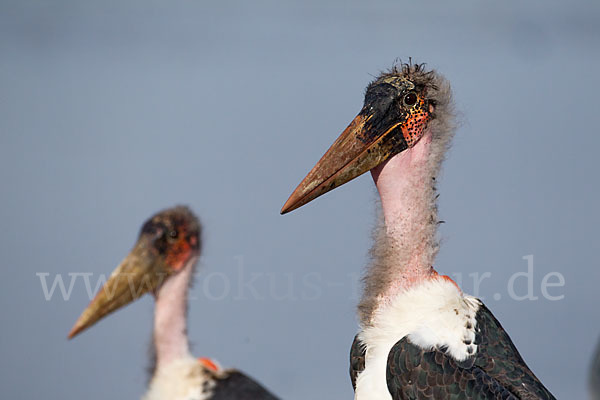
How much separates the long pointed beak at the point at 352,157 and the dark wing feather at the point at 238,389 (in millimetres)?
2032

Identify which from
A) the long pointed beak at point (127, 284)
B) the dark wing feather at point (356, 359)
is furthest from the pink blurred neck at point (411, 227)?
the long pointed beak at point (127, 284)

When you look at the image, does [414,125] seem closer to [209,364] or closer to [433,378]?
[433,378]

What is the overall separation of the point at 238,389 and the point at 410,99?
234cm

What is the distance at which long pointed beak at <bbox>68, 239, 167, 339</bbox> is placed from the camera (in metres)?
5.70

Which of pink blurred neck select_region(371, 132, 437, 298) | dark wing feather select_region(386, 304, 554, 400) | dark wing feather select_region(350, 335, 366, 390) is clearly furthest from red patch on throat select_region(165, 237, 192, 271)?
dark wing feather select_region(386, 304, 554, 400)

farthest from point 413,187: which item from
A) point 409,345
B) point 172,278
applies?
point 172,278

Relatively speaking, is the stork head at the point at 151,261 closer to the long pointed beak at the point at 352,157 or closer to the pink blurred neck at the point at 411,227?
the long pointed beak at the point at 352,157

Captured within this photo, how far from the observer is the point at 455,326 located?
312cm

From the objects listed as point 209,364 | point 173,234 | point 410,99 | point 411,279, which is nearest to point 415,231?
point 411,279

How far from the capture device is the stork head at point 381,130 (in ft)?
11.0

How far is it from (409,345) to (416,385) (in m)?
0.14

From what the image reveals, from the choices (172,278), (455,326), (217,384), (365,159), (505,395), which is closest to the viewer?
(505,395)

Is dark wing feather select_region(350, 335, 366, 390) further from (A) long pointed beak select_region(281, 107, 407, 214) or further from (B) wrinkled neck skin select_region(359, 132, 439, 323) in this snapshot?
(A) long pointed beak select_region(281, 107, 407, 214)

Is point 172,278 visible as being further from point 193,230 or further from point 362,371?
point 362,371
